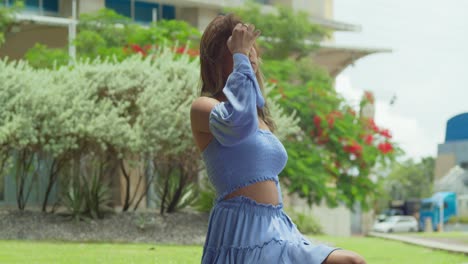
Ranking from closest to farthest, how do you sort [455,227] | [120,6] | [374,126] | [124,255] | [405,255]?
[124,255]
[405,255]
[374,126]
[120,6]
[455,227]

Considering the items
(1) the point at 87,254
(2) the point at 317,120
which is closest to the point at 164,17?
(2) the point at 317,120

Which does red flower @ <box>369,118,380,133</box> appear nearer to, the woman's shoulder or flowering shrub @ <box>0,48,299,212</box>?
flowering shrub @ <box>0,48,299,212</box>

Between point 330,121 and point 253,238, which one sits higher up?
point 253,238

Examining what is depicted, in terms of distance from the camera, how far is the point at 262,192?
3828 millimetres

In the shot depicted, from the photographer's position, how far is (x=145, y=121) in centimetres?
2297

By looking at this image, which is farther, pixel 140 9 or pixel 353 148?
pixel 140 9

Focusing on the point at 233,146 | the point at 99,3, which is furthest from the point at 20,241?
the point at 99,3

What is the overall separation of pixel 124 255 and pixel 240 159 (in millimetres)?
12567

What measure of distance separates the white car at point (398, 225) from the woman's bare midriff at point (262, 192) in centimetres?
6051

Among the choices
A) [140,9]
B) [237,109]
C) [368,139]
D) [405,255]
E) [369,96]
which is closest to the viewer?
[237,109]

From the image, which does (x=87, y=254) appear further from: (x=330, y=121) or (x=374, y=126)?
(x=374, y=126)

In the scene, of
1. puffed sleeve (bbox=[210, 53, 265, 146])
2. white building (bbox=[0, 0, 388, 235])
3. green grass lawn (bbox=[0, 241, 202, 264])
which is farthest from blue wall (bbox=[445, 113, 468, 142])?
puffed sleeve (bbox=[210, 53, 265, 146])

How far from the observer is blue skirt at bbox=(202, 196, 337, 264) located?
370 centimetres

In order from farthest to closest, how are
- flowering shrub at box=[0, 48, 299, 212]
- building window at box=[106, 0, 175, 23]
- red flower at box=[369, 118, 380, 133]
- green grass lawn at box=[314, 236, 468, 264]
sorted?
building window at box=[106, 0, 175, 23], red flower at box=[369, 118, 380, 133], flowering shrub at box=[0, 48, 299, 212], green grass lawn at box=[314, 236, 468, 264]
